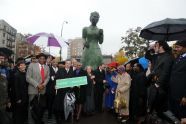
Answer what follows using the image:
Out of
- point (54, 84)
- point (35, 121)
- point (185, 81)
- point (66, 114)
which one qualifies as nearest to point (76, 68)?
point (54, 84)

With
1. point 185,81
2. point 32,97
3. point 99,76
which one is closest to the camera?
point 185,81

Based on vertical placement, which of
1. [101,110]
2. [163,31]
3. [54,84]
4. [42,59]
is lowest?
[101,110]

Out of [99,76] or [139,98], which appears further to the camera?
[99,76]

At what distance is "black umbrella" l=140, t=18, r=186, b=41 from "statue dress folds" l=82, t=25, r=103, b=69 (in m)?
3.33

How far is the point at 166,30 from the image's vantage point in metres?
10.4

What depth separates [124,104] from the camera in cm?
1029

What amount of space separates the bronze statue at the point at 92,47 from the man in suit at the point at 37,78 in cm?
400

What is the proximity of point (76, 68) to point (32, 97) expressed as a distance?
7.35 feet

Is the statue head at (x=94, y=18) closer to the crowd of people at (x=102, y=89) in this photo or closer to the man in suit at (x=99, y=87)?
the crowd of people at (x=102, y=89)

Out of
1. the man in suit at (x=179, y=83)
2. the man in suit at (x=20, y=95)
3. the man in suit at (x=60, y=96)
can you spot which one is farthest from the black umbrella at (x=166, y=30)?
the man in suit at (x=20, y=95)

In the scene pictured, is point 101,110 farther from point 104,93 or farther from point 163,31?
point 163,31

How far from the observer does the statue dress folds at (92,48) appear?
1355cm

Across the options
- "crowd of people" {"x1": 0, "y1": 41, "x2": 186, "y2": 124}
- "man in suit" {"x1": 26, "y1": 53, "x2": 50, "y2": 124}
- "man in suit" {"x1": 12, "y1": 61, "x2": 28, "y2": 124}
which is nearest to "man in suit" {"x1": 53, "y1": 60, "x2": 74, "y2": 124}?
"crowd of people" {"x1": 0, "y1": 41, "x2": 186, "y2": 124}

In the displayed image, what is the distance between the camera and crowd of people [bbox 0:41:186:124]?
22.1 feet
